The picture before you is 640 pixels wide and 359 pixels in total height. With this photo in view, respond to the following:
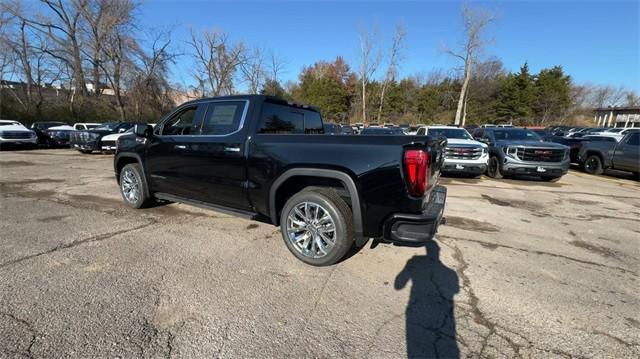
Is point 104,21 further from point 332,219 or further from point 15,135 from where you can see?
point 332,219

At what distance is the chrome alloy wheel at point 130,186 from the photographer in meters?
5.42

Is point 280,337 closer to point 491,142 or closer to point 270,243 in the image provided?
point 270,243

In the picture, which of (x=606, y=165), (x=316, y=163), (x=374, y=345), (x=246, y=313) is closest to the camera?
(x=374, y=345)

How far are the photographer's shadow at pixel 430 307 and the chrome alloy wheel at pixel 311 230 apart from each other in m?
0.85

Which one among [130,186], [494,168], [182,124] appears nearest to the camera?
[182,124]

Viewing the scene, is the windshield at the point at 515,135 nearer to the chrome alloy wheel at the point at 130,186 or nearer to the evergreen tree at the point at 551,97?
the chrome alloy wheel at the point at 130,186

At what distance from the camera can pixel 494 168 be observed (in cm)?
1041

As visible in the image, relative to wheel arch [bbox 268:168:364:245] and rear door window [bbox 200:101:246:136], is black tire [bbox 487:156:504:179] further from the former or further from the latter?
rear door window [bbox 200:101:246:136]

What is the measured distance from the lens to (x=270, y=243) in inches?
163

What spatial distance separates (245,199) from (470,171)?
7787 mm

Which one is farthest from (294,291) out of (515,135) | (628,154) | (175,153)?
Answer: (628,154)

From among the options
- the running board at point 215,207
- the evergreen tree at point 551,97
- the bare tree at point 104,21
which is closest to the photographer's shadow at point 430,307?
the running board at point 215,207

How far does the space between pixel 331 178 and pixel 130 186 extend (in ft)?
13.6

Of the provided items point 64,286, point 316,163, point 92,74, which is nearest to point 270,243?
point 316,163
